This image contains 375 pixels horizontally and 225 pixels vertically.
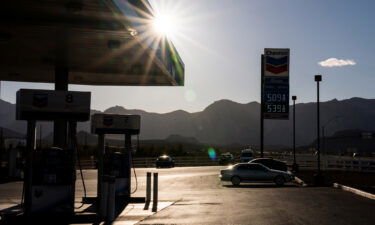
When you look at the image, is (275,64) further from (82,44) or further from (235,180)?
(82,44)

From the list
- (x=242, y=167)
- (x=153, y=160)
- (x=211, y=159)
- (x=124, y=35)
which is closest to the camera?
(x=124, y=35)

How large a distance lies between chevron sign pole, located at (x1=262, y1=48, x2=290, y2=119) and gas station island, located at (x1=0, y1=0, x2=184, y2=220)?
17.4 metres

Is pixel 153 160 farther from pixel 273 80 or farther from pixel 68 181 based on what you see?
pixel 68 181

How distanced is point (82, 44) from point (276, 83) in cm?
2432

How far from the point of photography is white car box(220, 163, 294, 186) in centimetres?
3347

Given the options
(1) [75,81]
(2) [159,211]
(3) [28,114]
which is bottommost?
(2) [159,211]

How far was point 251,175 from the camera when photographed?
33.8 m

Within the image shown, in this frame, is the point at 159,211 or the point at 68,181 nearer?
the point at 68,181

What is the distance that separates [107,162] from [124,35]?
6.13 meters

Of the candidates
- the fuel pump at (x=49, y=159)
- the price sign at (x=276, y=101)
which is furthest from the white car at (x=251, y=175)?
the fuel pump at (x=49, y=159)

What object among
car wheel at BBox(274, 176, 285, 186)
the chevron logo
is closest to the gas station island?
car wheel at BBox(274, 176, 285, 186)

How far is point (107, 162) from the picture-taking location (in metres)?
21.7

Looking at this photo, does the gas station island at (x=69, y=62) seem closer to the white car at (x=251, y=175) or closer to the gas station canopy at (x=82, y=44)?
the gas station canopy at (x=82, y=44)

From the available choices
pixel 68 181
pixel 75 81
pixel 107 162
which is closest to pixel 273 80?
pixel 75 81
